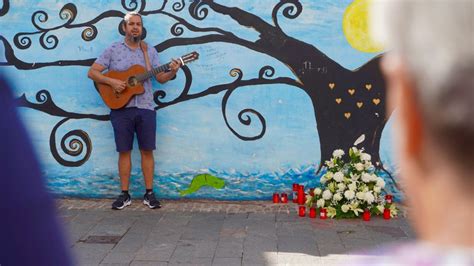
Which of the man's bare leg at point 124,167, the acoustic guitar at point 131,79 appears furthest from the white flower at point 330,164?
the man's bare leg at point 124,167

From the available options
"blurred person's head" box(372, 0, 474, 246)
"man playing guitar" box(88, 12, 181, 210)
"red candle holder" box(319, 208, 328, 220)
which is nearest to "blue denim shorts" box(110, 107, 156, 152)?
"man playing guitar" box(88, 12, 181, 210)

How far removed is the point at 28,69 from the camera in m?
6.76

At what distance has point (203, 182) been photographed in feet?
22.1

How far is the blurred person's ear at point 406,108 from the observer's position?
876 millimetres

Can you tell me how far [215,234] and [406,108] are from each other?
464 cm

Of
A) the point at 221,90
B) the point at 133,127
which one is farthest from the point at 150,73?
the point at 221,90

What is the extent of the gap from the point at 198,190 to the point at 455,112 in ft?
19.6

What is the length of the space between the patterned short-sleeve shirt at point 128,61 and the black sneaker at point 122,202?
931mm

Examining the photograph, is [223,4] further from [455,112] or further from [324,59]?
[455,112]

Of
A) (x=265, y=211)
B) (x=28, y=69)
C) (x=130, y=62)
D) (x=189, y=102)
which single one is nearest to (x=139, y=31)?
(x=130, y=62)

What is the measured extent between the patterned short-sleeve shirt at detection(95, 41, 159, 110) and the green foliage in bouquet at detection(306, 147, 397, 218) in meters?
1.88

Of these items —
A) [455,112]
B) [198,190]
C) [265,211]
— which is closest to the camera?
[455,112]

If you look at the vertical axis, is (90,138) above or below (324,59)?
below

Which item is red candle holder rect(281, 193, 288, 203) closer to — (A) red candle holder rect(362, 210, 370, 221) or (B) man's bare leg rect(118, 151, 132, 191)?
(A) red candle holder rect(362, 210, 370, 221)
